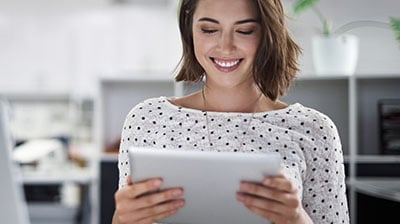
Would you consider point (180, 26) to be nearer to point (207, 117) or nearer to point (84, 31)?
point (207, 117)

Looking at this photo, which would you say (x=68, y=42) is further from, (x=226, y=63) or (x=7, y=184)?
(x=226, y=63)

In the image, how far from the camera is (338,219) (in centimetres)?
52

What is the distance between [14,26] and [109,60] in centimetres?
51

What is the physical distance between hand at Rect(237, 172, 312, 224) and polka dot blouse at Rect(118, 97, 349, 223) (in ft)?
0.18

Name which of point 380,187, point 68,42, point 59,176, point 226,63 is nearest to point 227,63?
point 226,63

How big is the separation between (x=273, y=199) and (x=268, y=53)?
11 centimetres

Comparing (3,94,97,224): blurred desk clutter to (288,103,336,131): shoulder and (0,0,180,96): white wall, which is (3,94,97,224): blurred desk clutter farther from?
(288,103,336,131): shoulder

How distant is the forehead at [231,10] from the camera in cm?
47

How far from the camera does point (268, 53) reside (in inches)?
18.6

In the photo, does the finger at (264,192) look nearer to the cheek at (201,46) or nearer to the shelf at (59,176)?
the cheek at (201,46)

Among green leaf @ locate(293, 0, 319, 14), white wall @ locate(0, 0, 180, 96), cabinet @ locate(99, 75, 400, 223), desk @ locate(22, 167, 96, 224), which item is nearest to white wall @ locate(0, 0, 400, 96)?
white wall @ locate(0, 0, 180, 96)

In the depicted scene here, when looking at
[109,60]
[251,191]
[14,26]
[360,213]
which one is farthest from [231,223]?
[14,26]

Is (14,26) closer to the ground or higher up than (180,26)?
higher up

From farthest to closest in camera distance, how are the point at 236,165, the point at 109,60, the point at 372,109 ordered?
the point at 109,60 < the point at 372,109 < the point at 236,165
